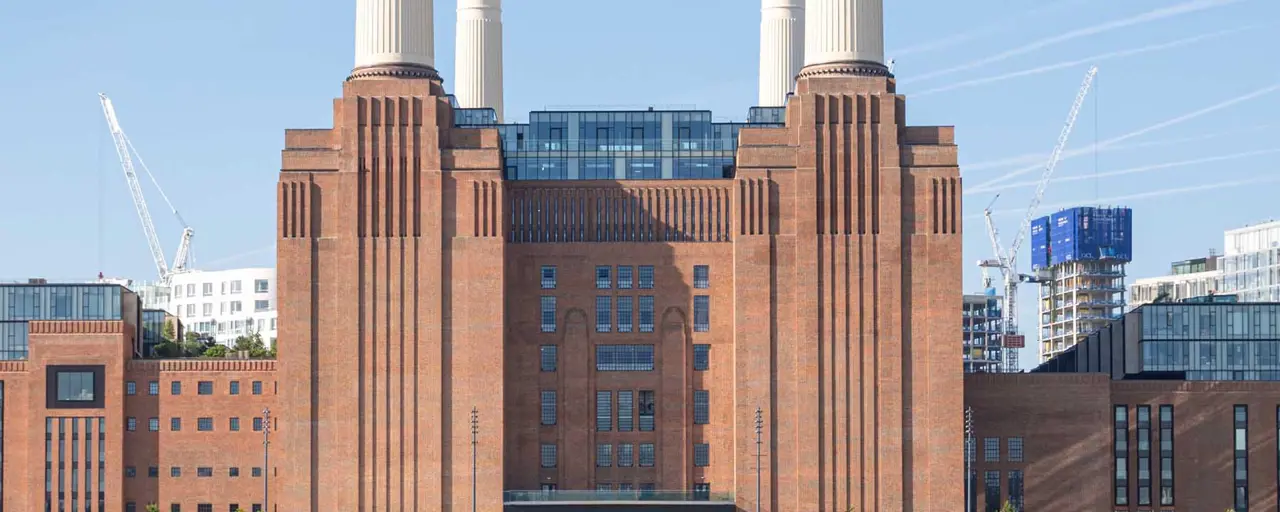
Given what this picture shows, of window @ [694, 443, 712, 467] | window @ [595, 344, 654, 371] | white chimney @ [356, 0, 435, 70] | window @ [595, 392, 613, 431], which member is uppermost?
white chimney @ [356, 0, 435, 70]

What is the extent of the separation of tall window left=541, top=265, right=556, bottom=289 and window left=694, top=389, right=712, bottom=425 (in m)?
13.8

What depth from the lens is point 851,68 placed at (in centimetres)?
19612

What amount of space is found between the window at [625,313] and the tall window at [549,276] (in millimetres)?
5301

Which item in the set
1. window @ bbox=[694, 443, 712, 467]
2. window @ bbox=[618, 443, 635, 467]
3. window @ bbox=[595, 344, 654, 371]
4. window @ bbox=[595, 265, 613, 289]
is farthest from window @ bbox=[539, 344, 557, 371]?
window @ bbox=[694, 443, 712, 467]

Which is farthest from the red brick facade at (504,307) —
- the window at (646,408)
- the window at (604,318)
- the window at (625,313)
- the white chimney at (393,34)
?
the window at (625,313)

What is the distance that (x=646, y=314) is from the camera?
19800 cm

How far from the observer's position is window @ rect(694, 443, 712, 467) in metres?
198

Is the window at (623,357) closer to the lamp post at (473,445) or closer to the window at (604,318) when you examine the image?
the window at (604,318)

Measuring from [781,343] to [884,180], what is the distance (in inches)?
570

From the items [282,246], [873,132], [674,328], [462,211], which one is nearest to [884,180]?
[873,132]

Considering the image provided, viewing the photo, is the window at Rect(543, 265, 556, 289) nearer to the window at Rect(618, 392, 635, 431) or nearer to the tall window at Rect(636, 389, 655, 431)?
the window at Rect(618, 392, 635, 431)

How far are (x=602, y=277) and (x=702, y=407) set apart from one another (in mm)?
12574

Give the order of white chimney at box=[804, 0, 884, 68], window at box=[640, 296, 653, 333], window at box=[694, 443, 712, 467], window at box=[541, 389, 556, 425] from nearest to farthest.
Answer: white chimney at box=[804, 0, 884, 68] < window at box=[694, 443, 712, 467] < window at box=[640, 296, 653, 333] < window at box=[541, 389, 556, 425]

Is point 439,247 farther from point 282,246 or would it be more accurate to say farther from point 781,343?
point 781,343
